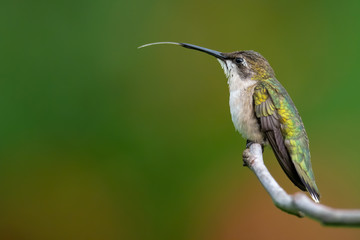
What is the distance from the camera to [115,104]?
523 centimetres

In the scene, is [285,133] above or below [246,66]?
below

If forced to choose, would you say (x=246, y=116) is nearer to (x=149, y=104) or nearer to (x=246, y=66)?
(x=246, y=66)

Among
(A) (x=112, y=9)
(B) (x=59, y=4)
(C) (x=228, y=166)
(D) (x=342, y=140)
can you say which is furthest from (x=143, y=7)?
(D) (x=342, y=140)

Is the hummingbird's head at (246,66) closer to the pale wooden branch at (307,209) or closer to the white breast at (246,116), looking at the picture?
the white breast at (246,116)

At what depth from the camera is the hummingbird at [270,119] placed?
10.8ft

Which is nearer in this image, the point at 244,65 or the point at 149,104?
the point at 244,65

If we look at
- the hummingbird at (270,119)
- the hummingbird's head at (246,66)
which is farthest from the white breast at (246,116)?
the hummingbird's head at (246,66)

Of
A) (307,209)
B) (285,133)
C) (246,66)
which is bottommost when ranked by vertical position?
(285,133)

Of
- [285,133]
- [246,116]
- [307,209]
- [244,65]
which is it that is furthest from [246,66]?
[307,209]

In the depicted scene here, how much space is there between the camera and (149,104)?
5344 millimetres

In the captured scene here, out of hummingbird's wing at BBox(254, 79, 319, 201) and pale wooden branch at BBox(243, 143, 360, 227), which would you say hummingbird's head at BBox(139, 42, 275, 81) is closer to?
hummingbird's wing at BBox(254, 79, 319, 201)

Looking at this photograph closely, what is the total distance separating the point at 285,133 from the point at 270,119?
139 millimetres

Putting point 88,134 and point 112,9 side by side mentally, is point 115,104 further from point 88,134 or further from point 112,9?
point 112,9

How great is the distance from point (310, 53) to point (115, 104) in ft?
7.54
